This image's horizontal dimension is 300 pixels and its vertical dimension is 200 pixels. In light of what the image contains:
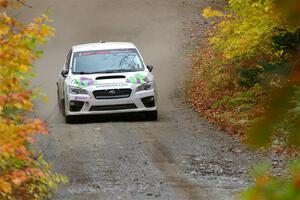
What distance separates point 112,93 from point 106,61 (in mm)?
966

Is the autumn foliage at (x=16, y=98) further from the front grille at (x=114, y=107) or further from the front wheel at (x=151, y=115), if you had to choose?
the front wheel at (x=151, y=115)

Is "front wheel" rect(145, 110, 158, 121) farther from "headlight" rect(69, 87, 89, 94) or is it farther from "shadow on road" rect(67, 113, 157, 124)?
"headlight" rect(69, 87, 89, 94)

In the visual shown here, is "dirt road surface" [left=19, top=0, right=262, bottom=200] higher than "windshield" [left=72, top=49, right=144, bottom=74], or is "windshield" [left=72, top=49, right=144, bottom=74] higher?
"windshield" [left=72, top=49, right=144, bottom=74]

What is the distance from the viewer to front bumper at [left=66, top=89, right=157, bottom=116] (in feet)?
49.8

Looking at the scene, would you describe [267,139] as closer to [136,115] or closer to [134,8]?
[136,115]

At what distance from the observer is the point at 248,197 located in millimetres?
1708

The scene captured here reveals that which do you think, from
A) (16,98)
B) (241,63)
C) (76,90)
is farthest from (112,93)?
(16,98)

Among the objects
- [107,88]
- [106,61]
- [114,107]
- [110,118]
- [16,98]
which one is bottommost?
[110,118]

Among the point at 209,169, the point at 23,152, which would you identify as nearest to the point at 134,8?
the point at 209,169

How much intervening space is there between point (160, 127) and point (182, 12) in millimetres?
20068

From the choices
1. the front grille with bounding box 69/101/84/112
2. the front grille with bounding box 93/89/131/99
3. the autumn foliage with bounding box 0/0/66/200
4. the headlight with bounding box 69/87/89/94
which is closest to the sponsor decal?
the front grille with bounding box 93/89/131/99

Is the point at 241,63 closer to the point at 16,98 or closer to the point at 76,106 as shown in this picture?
the point at 76,106

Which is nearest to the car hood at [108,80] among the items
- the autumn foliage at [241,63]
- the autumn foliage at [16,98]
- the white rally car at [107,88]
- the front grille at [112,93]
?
the white rally car at [107,88]

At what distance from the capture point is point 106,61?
15867 mm
